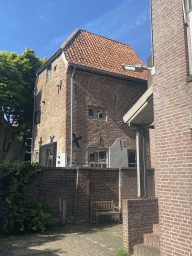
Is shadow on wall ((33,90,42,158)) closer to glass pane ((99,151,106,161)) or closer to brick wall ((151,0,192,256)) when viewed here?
glass pane ((99,151,106,161))

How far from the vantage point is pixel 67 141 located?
13867 millimetres

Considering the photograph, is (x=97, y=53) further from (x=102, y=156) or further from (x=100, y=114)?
(x=102, y=156)

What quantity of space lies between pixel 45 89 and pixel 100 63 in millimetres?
4414

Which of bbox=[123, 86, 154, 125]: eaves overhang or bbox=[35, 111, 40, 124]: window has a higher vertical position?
bbox=[35, 111, 40, 124]: window

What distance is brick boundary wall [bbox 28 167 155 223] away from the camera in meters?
10.1

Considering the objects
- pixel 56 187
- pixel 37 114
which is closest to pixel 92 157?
pixel 56 187

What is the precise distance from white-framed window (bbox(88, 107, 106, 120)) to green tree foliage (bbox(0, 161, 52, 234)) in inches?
266

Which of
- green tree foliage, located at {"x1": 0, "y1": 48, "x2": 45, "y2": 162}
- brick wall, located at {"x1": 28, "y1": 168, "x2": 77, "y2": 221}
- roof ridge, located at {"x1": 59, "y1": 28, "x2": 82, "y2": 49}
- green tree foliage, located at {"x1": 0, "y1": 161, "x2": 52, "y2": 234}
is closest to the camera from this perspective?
green tree foliage, located at {"x1": 0, "y1": 161, "x2": 52, "y2": 234}

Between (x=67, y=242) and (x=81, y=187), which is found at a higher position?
(x=81, y=187)

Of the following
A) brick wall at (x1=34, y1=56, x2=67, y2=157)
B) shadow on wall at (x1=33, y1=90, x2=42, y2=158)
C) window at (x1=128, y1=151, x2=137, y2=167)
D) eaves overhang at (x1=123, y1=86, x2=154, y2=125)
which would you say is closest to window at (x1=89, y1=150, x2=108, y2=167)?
window at (x1=128, y1=151, x2=137, y2=167)

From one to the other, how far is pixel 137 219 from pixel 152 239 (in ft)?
2.21

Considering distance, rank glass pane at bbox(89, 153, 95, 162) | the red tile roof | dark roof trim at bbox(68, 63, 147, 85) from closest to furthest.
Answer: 1. glass pane at bbox(89, 153, 95, 162)
2. dark roof trim at bbox(68, 63, 147, 85)
3. the red tile roof

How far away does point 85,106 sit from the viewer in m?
15.0

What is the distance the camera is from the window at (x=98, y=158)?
48.3 ft
